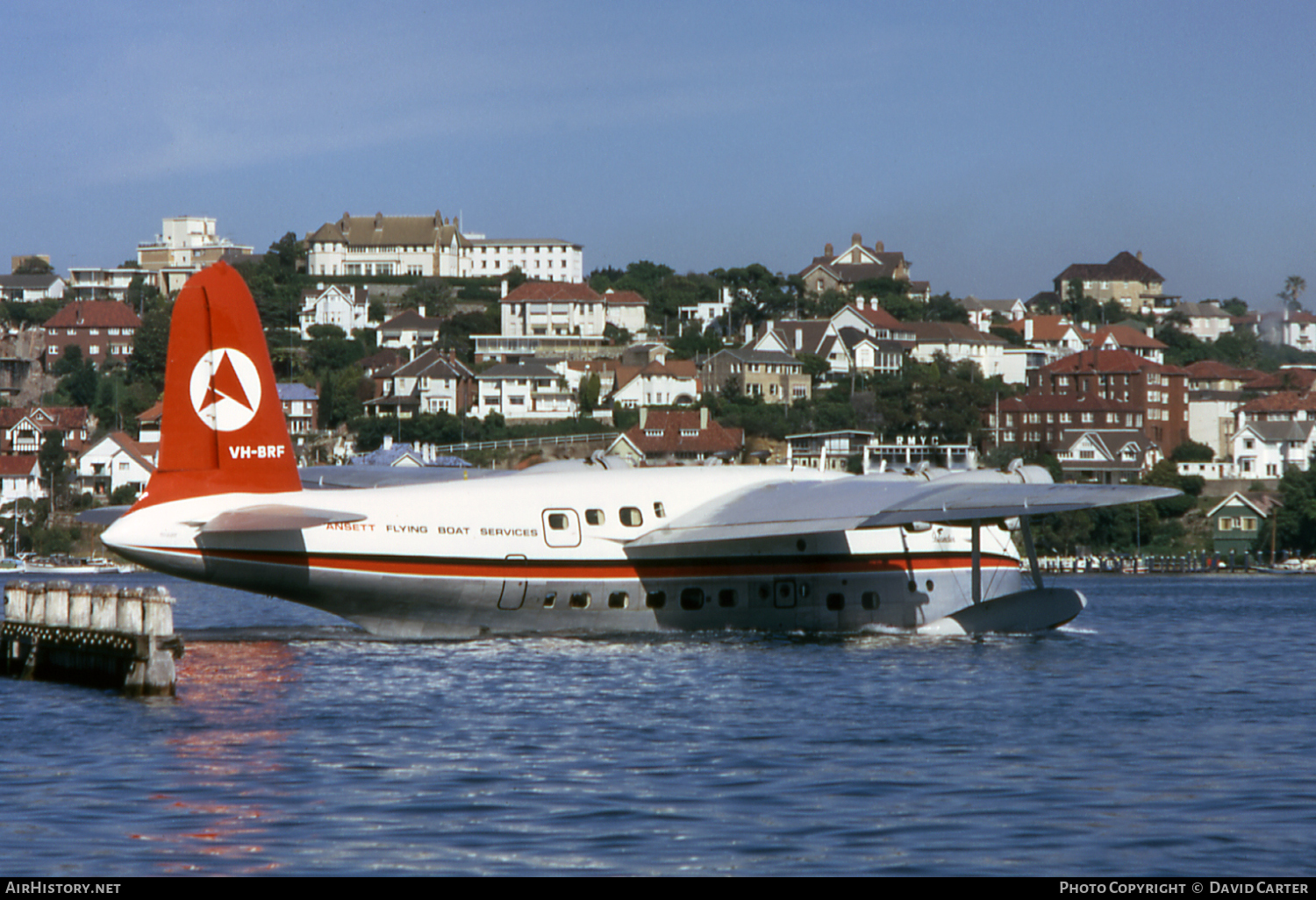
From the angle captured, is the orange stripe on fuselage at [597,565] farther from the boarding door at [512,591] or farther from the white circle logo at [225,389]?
the white circle logo at [225,389]

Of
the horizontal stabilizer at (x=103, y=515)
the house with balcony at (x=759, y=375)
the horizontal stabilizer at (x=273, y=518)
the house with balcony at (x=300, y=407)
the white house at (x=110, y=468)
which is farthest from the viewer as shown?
the house with balcony at (x=759, y=375)

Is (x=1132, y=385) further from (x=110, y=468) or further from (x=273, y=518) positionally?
(x=273, y=518)

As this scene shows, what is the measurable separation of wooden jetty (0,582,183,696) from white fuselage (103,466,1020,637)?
5.00 ft

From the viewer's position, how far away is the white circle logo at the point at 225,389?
93.2 feet

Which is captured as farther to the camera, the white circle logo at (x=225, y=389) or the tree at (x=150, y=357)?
the tree at (x=150, y=357)

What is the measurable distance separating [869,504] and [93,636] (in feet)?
43.4

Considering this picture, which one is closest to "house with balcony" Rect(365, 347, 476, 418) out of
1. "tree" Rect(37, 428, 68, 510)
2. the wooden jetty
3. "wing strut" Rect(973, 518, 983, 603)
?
"tree" Rect(37, 428, 68, 510)

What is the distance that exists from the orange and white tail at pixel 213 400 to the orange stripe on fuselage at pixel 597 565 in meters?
1.47

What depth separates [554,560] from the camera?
30234 millimetres

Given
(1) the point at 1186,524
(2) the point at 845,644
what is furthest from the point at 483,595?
(1) the point at 1186,524

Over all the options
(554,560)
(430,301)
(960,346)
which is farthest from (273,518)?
(430,301)

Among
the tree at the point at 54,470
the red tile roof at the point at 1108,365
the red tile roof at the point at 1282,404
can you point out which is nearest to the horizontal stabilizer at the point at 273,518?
the tree at the point at 54,470

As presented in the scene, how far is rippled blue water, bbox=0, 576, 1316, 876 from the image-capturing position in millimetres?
14234

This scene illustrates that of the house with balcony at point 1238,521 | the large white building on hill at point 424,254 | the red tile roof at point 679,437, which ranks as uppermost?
the large white building on hill at point 424,254
